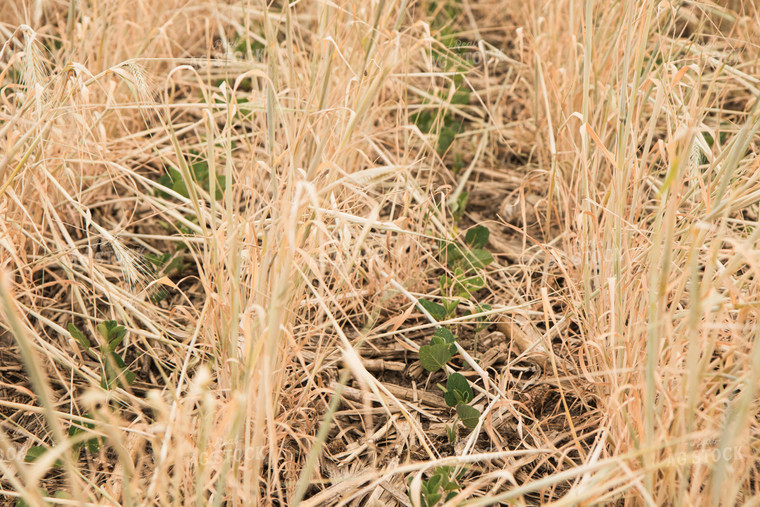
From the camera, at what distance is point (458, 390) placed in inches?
46.3

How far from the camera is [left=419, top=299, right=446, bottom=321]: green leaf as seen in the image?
4.27ft

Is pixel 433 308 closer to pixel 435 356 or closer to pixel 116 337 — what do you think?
pixel 435 356

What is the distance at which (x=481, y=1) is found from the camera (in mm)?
2418

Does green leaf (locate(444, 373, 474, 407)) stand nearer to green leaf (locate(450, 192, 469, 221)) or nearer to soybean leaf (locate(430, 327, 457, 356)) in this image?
soybean leaf (locate(430, 327, 457, 356))

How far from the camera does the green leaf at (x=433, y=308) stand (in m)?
1.30

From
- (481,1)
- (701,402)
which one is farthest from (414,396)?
(481,1)

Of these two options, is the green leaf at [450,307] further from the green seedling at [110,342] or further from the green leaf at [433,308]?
the green seedling at [110,342]

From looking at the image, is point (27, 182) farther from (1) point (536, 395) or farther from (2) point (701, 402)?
(2) point (701, 402)

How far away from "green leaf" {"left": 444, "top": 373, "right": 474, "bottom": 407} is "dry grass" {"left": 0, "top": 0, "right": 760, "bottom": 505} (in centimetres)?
4

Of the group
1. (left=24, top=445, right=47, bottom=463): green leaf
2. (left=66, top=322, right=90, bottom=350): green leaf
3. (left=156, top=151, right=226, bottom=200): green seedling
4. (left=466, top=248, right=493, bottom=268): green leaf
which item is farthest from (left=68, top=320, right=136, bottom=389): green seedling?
(left=466, top=248, right=493, bottom=268): green leaf

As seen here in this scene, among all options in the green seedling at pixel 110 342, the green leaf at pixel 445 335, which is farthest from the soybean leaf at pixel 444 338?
the green seedling at pixel 110 342

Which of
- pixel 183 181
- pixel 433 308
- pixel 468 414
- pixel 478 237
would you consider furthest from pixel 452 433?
pixel 183 181

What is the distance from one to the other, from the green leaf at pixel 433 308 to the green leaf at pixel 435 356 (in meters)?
0.11

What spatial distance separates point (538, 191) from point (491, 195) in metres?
0.12
